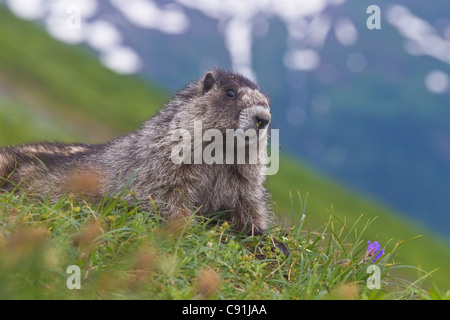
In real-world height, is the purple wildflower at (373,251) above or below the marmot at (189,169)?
below

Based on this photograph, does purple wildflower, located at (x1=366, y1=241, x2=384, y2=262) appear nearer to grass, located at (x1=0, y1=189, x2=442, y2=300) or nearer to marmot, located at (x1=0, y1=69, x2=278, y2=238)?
grass, located at (x1=0, y1=189, x2=442, y2=300)

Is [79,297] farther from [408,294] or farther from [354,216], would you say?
[354,216]

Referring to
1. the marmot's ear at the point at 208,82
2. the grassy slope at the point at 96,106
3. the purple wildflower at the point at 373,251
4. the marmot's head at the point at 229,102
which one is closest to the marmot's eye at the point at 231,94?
the marmot's head at the point at 229,102

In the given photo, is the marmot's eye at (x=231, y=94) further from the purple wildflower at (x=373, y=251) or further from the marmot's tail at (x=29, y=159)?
the marmot's tail at (x=29, y=159)

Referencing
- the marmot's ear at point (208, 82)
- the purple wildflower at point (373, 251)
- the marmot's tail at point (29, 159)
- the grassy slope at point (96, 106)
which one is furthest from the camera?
the grassy slope at point (96, 106)

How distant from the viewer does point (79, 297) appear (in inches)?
189

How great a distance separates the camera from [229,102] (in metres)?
7.78

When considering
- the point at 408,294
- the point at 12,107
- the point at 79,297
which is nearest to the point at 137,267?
the point at 79,297

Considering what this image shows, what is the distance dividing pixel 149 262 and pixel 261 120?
2.79m

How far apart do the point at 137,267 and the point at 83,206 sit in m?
1.53

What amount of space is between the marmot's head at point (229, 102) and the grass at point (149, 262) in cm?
142

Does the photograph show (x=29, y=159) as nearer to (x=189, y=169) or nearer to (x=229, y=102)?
(x=189, y=169)

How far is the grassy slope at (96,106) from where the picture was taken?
67562 mm

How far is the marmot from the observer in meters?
7.49
